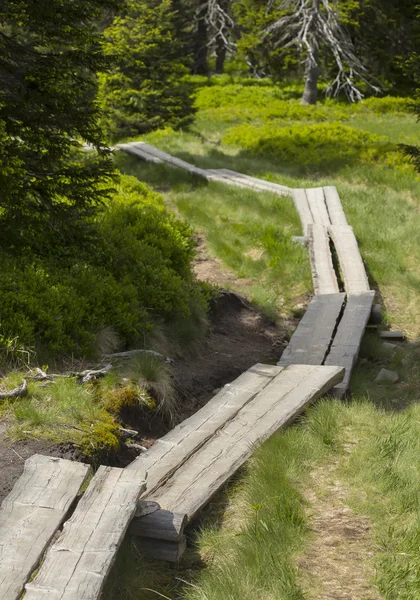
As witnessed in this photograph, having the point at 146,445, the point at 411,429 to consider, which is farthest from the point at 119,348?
the point at 411,429

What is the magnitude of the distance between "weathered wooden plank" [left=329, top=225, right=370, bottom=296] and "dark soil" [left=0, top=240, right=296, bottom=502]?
1221 millimetres

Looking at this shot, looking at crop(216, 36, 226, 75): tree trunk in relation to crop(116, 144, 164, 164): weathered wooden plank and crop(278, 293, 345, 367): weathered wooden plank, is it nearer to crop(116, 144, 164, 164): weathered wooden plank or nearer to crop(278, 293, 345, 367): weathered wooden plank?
crop(116, 144, 164, 164): weathered wooden plank

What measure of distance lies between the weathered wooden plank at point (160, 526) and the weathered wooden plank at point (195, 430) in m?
0.28

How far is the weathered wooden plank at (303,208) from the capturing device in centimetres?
1408

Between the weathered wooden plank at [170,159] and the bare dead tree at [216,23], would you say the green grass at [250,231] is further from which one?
the bare dead tree at [216,23]

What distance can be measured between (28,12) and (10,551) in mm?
6328

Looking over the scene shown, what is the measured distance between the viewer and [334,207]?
14.9 meters

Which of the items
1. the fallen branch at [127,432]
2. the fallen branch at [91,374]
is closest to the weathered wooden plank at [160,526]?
the fallen branch at [127,432]

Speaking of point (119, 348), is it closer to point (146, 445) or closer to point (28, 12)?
point (146, 445)

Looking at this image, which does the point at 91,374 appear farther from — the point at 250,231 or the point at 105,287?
the point at 250,231

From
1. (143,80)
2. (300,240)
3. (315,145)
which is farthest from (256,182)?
(143,80)

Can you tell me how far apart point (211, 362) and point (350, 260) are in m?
4.24

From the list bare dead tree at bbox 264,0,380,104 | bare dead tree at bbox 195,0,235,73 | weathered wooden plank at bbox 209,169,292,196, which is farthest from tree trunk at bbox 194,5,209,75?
weathered wooden plank at bbox 209,169,292,196

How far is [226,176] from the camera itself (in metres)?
17.6
